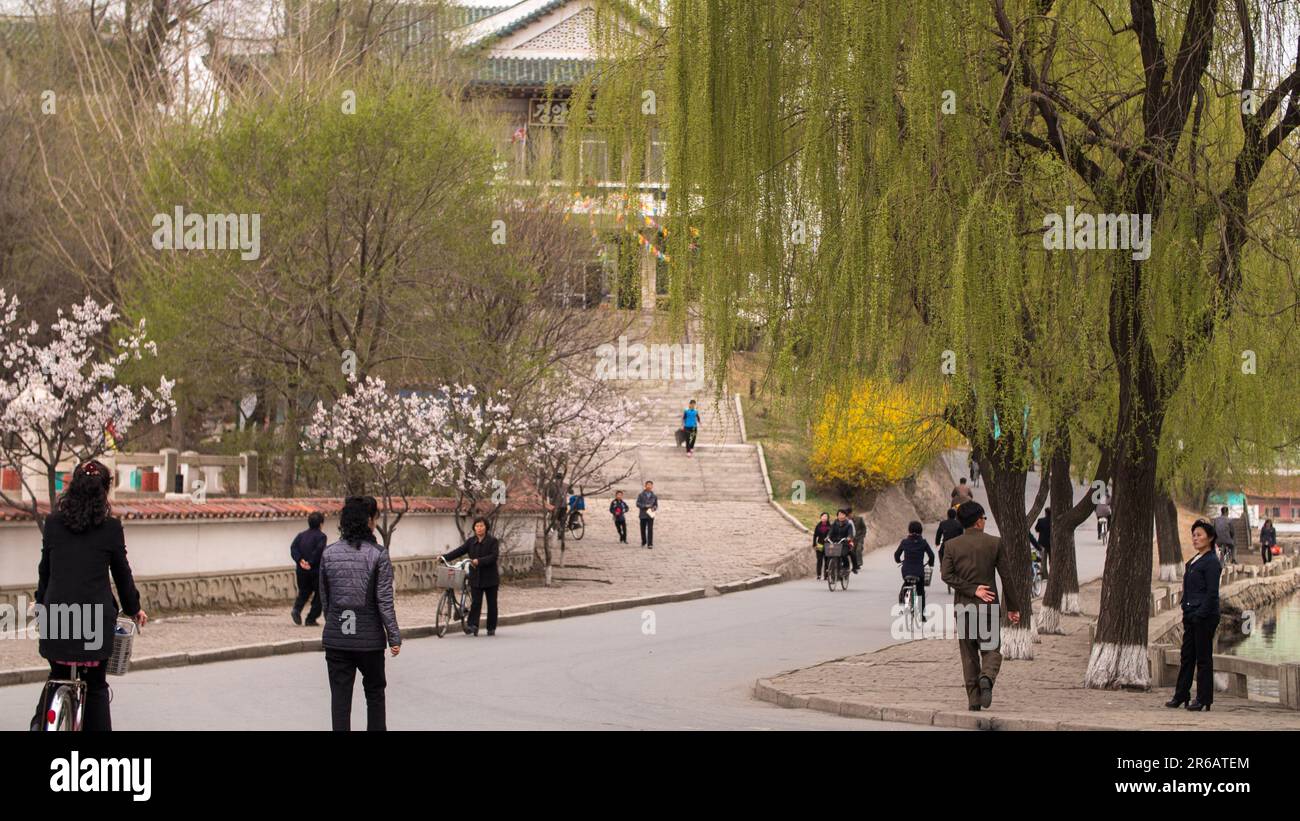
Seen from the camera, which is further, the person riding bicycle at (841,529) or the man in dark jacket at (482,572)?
the person riding bicycle at (841,529)

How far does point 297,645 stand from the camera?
19.1 meters

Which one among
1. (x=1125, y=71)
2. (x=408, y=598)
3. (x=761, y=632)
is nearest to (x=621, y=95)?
(x=1125, y=71)

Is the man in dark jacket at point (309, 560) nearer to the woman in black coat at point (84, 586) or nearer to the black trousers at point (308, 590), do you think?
the black trousers at point (308, 590)

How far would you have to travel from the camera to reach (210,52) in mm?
40906

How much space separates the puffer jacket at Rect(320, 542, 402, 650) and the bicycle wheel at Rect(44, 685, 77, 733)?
151 centimetres

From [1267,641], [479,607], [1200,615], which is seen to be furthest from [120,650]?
[1267,641]

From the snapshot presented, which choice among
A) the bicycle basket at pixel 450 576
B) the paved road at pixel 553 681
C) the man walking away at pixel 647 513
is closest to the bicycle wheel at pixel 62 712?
the paved road at pixel 553 681

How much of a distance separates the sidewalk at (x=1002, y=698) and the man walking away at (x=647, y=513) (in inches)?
744

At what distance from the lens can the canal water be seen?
20798 millimetres

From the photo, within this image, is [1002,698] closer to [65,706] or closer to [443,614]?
[65,706]

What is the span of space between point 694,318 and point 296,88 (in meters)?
22.2

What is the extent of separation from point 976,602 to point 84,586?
24.8ft

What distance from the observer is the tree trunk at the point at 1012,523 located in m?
18.9

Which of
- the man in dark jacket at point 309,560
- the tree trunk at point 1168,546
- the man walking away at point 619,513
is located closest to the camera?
the man in dark jacket at point 309,560
